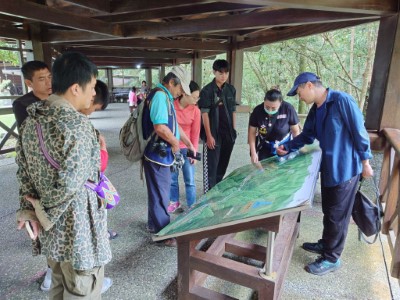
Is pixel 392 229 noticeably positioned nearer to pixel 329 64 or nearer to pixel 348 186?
pixel 348 186

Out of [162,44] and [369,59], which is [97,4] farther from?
[369,59]

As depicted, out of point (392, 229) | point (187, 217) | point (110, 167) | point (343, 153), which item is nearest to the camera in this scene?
point (187, 217)

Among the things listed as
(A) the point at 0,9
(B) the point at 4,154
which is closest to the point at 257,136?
(A) the point at 0,9

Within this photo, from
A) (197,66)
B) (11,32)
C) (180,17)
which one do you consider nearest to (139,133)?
(180,17)

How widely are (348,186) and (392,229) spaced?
3.79 feet

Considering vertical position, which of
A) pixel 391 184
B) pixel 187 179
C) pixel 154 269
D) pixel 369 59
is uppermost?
pixel 369 59

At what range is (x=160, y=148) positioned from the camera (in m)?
2.30

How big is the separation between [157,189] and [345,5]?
7.79ft

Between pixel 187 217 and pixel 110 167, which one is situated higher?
pixel 187 217

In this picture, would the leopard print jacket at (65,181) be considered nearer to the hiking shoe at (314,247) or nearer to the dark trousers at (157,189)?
the dark trousers at (157,189)

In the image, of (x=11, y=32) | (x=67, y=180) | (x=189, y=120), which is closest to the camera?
(x=67, y=180)

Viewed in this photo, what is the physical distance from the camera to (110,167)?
16.2 ft

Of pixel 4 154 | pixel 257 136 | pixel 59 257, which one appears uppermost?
pixel 257 136

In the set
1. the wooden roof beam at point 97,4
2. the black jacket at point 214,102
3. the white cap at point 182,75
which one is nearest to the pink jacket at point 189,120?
the black jacket at point 214,102
